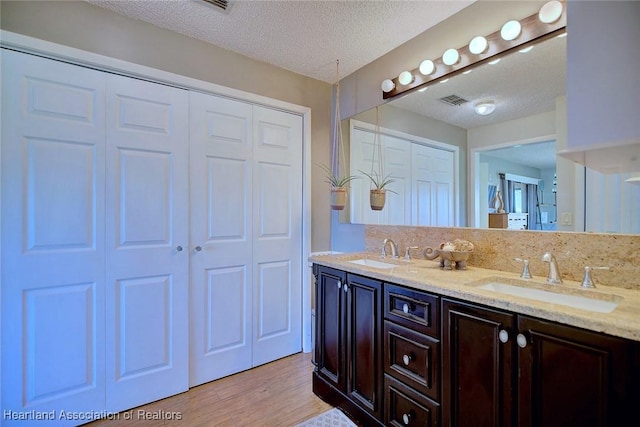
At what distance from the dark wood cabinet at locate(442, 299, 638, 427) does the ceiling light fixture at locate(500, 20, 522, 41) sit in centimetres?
138

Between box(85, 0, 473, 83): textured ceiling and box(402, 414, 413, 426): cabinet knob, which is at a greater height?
box(85, 0, 473, 83): textured ceiling

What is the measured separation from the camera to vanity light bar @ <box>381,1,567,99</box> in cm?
147

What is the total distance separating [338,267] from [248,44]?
1.73 meters

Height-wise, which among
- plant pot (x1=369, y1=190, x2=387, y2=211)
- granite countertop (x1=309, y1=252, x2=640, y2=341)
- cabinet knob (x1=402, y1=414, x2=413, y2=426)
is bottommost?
cabinet knob (x1=402, y1=414, x2=413, y2=426)

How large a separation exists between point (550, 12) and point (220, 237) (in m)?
2.32

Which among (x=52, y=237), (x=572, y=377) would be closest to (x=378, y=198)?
(x=572, y=377)

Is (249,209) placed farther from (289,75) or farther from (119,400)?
(119,400)

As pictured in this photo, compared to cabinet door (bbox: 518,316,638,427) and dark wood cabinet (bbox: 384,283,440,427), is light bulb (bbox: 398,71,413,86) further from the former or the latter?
cabinet door (bbox: 518,316,638,427)

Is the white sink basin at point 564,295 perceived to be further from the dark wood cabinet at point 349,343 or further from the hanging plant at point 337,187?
the hanging plant at point 337,187

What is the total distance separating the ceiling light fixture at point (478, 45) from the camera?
1667 millimetres

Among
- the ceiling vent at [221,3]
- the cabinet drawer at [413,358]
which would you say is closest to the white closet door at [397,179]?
the cabinet drawer at [413,358]

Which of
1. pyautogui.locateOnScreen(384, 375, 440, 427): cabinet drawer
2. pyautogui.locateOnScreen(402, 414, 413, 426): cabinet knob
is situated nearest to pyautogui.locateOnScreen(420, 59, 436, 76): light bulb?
pyautogui.locateOnScreen(384, 375, 440, 427): cabinet drawer

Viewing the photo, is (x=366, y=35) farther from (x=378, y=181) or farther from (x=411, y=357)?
(x=411, y=357)

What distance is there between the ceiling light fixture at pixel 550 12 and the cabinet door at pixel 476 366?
1384 mm
